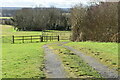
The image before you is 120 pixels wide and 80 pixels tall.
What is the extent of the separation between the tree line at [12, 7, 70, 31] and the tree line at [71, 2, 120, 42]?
42.2 meters

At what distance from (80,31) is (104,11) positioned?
514 centimetres

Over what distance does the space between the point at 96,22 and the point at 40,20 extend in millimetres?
48859

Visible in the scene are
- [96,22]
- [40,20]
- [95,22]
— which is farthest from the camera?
[40,20]

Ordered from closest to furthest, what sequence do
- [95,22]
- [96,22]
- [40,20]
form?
[96,22]
[95,22]
[40,20]

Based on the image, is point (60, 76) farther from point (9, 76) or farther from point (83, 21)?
point (83, 21)

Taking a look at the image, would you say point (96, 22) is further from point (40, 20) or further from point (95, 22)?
point (40, 20)

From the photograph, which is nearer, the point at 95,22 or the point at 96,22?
the point at 96,22

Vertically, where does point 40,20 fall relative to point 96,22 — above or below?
above

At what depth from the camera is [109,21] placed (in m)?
27.3

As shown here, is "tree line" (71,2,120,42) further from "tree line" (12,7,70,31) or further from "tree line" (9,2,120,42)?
"tree line" (12,7,70,31)

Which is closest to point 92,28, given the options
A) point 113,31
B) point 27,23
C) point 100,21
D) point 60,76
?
point 100,21

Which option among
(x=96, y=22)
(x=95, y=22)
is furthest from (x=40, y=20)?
(x=96, y=22)

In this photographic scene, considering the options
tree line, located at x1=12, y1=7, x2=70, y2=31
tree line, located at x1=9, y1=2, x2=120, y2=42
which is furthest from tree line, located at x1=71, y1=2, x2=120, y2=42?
tree line, located at x1=12, y1=7, x2=70, y2=31

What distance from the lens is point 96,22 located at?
2919cm
